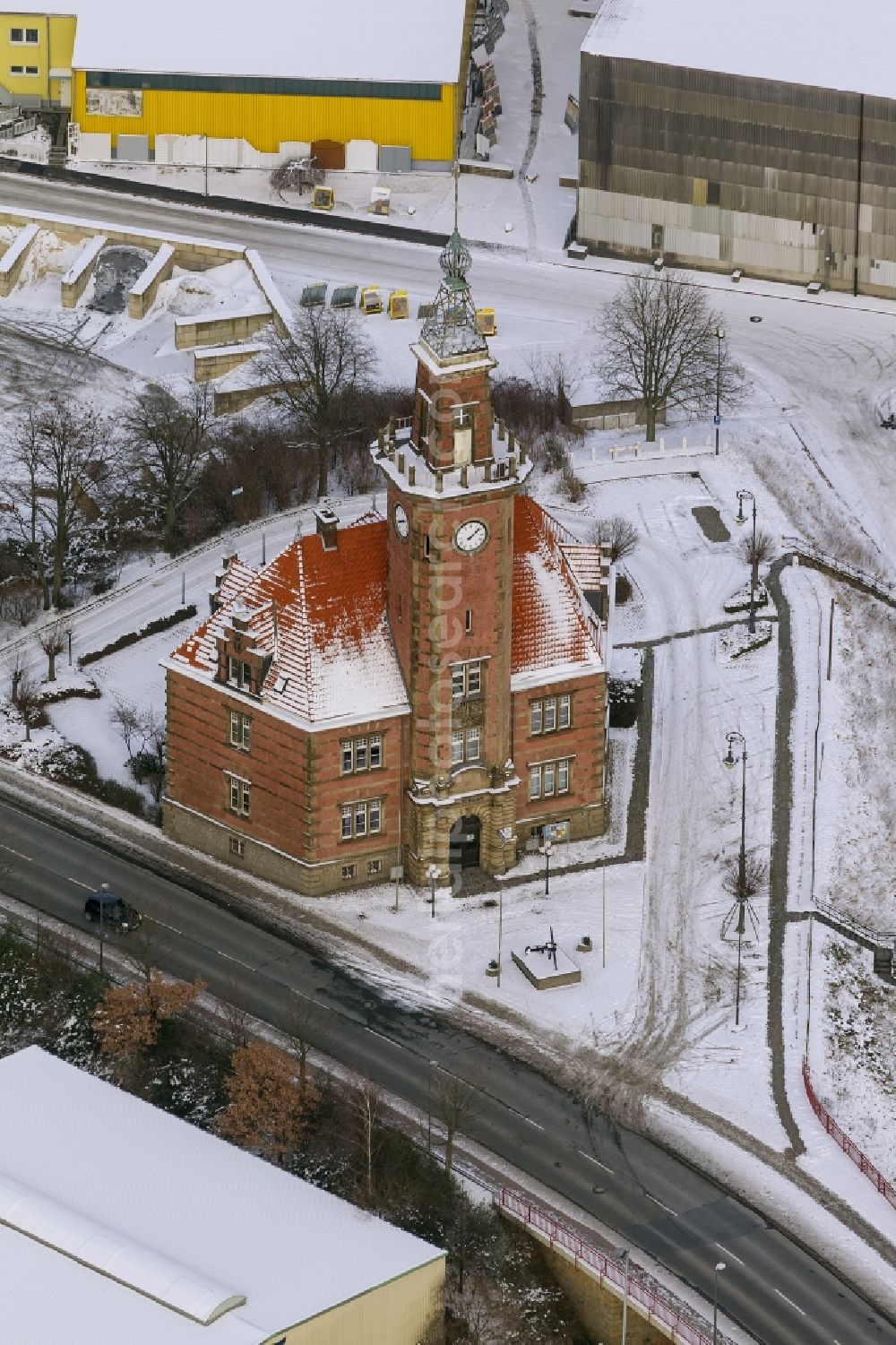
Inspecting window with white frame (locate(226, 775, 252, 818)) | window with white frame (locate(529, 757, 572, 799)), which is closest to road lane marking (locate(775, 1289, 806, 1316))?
window with white frame (locate(529, 757, 572, 799))

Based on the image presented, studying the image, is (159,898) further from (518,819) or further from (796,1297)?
(796,1297)

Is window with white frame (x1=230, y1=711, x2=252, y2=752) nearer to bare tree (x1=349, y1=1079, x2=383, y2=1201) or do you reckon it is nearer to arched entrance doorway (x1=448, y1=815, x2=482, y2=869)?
Answer: arched entrance doorway (x1=448, y1=815, x2=482, y2=869)

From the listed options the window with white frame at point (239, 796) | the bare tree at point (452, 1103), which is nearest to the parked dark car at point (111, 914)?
the window with white frame at point (239, 796)

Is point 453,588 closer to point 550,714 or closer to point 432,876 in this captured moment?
point 550,714

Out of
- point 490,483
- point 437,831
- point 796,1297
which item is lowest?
point 796,1297

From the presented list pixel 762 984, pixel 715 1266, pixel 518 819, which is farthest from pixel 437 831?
pixel 715 1266

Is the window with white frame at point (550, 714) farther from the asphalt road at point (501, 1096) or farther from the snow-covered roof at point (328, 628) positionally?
the asphalt road at point (501, 1096)
